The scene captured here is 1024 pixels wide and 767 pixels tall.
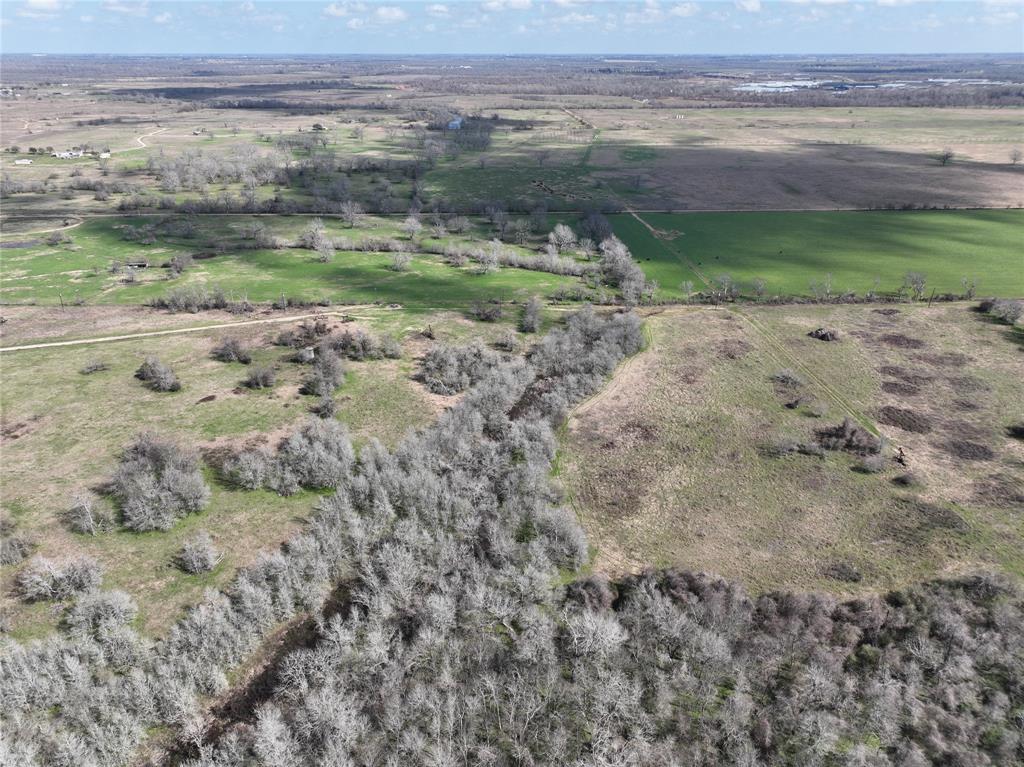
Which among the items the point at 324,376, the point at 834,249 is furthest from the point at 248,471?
the point at 834,249

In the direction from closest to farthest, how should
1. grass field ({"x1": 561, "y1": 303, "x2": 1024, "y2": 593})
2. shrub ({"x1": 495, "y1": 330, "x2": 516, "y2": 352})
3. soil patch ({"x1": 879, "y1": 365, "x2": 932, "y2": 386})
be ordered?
grass field ({"x1": 561, "y1": 303, "x2": 1024, "y2": 593}), soil patch ({"x1": 879, "y1": 365, "x2": 932, "y2": 386}), shrub ({"x1": 495, "y1": 330, "x2": 516, "y2": 352})

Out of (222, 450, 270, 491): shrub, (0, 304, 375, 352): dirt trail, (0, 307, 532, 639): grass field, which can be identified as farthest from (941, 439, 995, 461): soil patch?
(0, 304, 375, 352): dirt trail

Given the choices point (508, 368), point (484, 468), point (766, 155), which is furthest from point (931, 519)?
point (766, 155)

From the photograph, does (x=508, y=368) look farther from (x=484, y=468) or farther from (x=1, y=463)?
(x=1, y=463)

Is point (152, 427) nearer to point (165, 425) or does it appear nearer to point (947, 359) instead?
point (165, 425)

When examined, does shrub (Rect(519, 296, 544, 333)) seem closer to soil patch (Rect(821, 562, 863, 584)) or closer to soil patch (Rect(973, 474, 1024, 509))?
soil patch (Rect(821, 562, 863, 584))

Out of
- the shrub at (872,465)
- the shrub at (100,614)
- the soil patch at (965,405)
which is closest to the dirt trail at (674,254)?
the soil patch at (965,405)
